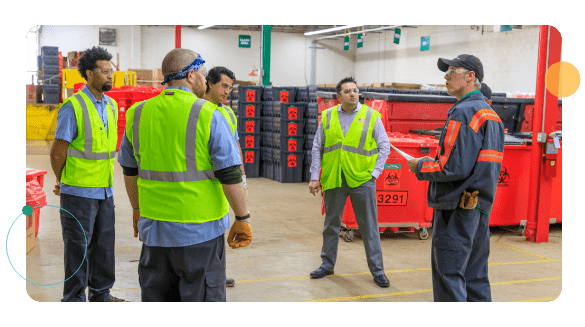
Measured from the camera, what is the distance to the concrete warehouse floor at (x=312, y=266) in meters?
4.75

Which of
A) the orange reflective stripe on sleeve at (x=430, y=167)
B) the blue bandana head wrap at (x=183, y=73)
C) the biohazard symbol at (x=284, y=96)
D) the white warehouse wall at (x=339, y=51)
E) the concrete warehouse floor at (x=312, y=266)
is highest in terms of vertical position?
the white warehouse wall at (x=339, y=51)

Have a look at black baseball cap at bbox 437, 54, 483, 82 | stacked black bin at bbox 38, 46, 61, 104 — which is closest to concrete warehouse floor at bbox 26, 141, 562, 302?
black baseball cap at bbox 437, 54, 483, 82

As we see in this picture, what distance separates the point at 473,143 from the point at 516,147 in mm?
4288

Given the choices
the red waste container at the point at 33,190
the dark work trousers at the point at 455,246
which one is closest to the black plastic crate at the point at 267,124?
the red waste container at the point at 33,190

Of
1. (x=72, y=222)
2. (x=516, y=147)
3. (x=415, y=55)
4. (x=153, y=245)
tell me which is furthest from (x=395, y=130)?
(x=415, y=55)

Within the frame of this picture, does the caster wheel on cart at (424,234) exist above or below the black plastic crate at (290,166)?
below

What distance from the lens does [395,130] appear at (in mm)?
7520

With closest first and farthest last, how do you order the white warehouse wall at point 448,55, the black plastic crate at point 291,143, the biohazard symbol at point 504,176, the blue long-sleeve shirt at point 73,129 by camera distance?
the blue long-sleeve shirt at point 73,129
the biohazard symbol at point 504,176
the black plastic crate at point 291,143
the white warehouse wall at point 448,55

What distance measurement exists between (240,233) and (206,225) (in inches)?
7.3

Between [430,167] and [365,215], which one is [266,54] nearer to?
[365,215]

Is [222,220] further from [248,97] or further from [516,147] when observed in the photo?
[248,97]

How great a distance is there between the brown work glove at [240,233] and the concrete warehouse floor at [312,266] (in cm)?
191

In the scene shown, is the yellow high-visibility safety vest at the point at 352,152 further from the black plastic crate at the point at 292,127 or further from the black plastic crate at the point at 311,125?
the black plastic crate at the point at 292,127

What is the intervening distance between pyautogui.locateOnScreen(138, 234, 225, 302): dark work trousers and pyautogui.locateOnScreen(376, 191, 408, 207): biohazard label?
4.21 metres
